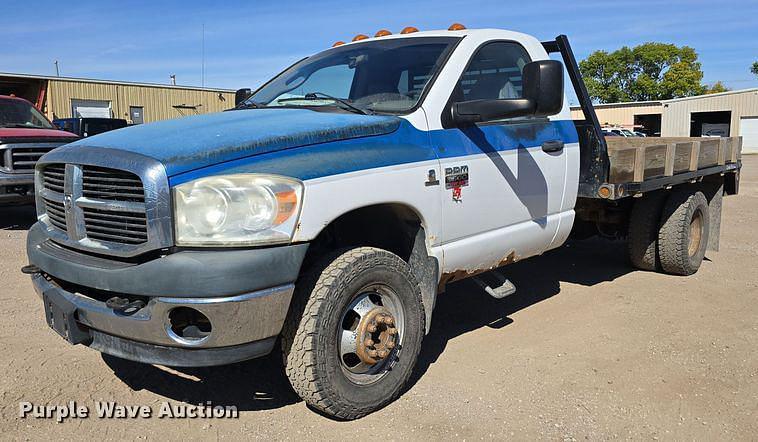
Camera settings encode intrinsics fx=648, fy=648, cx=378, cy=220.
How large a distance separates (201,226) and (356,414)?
1249 millimetres

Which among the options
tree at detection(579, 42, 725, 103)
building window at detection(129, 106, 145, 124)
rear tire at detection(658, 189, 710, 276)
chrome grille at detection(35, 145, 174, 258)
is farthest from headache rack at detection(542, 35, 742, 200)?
tree at detection(579, 42, 725, 103)

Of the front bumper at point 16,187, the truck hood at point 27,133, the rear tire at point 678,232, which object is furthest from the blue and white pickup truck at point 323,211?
the truck hood at point 27,133

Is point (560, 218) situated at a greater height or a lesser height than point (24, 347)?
greater

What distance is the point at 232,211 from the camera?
2.73m

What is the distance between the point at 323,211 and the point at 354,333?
2.18 feet

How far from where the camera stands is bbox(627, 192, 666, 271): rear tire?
6141mm

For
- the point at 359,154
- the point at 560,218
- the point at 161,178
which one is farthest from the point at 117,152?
the point at 560,218

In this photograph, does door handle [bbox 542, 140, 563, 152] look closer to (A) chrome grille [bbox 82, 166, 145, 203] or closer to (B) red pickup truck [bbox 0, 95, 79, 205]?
(A) chrome grille [bbox 82, 166, 145, 203]

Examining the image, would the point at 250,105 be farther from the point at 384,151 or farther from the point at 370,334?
the point at 370,334

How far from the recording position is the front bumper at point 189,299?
266cm

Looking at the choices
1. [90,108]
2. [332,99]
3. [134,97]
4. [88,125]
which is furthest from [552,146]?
[134,97]

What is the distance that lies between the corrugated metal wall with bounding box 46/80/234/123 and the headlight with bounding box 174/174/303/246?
87.7ft

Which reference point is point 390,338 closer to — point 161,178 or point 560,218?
point 161,178

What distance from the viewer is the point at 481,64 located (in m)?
4.12
